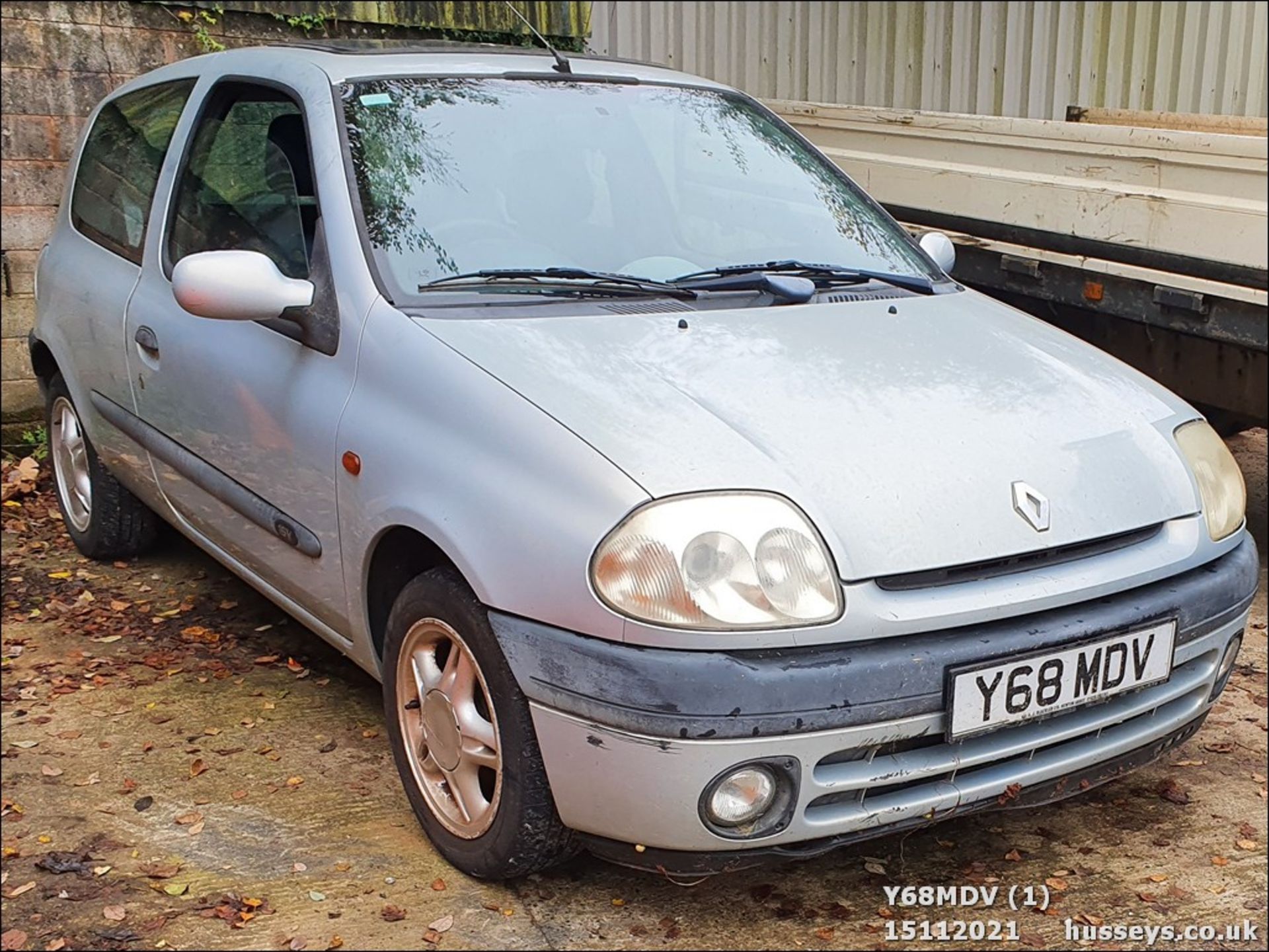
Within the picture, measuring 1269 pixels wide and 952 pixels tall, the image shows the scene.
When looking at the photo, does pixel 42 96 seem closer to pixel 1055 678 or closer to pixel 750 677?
pixel 750 677

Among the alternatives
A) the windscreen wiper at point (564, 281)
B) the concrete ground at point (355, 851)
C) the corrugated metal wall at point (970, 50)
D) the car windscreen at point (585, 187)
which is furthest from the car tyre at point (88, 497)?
the corrugated metal wall at point (970, 50)

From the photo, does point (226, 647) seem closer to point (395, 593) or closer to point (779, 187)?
point (395, 593)

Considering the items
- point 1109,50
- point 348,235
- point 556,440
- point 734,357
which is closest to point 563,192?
point 348,235

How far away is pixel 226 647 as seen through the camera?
4.18m

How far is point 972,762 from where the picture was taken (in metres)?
2.50

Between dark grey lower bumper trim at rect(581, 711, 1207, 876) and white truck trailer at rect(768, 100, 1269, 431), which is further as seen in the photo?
white truck trailer at rect(768, 100, 1269, 431)

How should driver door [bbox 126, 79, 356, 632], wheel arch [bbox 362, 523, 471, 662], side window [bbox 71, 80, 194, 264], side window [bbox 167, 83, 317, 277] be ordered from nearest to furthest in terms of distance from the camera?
wheel arch [bbox 362, 523, 471, 662]
driver door [bbox 126, 79, 356, 632]
side window [bbox 167, 83, 317, 277]
side window [bbox 71, 80, 194, 264]

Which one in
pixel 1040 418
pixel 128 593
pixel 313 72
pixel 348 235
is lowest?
pixel 128 593

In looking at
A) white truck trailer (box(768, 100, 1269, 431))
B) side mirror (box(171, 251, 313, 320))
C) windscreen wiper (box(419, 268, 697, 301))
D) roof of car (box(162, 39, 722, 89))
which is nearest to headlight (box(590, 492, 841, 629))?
windscreen wiper (box(419, 268, 697, 301))

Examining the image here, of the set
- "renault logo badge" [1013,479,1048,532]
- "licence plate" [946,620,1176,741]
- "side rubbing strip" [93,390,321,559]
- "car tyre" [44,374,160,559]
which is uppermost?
"renault logo badge" [1013,479,1048,532]

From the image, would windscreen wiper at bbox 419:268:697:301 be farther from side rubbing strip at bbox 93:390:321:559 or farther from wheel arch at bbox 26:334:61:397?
wheel arch at bbox 26:334:61:397

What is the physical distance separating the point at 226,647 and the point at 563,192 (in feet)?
6.05

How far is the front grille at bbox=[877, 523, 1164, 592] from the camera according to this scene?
7.95ft

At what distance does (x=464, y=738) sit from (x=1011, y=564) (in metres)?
1.11
